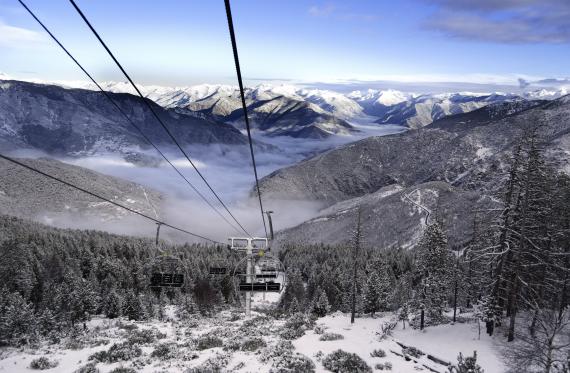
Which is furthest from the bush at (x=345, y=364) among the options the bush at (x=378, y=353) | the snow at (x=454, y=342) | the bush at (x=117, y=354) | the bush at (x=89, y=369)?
the bush at (x=89, y=369)

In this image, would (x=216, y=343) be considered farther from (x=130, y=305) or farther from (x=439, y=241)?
(x=130, y=305)

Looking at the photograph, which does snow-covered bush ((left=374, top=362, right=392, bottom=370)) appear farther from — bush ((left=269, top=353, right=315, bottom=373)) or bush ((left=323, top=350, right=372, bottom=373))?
bush ((left=269, top=353, right=315, bottom=373))

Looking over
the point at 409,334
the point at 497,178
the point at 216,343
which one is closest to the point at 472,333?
the point at 409,334

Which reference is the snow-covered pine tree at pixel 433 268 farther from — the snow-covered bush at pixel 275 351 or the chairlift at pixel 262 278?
the chairlift at pixel 262 278

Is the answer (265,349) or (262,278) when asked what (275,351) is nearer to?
(265,349)

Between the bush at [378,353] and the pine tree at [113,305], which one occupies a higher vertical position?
the bush at [378,353]

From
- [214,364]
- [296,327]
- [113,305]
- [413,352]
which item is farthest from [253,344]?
[113,305]
